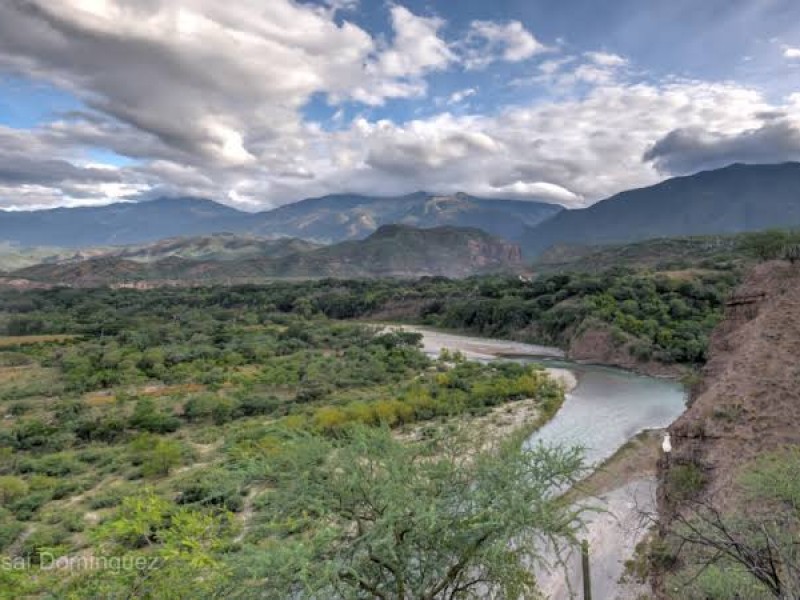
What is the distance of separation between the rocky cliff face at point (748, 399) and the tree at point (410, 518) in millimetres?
10430

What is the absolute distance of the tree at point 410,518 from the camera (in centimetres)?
845

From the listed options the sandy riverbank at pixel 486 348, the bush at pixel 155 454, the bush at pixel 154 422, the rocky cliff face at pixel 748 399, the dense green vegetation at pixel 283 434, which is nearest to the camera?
the dense green vegetation at pixel 283 434

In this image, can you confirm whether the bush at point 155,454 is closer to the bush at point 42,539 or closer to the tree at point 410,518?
the bush at point 42,539

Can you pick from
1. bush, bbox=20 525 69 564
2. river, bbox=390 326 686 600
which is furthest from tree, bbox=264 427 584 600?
bush, bbox=20 525 69 564

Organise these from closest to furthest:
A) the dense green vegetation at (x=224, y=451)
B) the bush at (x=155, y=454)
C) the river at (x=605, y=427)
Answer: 1. the dense green vegetation at (x=224, y=451)
2. the river at (x=605, y=427)
3. the bush at (x=155, y=454)

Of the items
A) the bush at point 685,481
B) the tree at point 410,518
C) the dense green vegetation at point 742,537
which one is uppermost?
the tree at point 410,518

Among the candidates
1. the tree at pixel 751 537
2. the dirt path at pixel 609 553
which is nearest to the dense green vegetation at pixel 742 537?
the tree at pixel 751 537

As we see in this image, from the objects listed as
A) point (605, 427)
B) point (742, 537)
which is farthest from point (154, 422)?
point (742, 537)

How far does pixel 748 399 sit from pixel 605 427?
68.5 feet

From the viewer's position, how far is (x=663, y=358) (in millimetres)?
57812

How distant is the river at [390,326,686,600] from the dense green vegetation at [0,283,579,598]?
359 centimetres

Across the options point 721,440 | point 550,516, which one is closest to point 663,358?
point 721,440

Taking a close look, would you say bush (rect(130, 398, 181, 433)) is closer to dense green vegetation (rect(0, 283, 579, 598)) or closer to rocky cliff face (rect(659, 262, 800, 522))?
dense green vegetation (rect(0, 283, 579, 598))

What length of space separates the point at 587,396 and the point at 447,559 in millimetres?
44052
